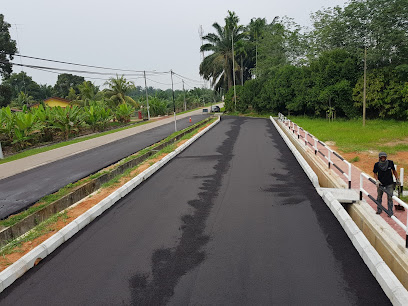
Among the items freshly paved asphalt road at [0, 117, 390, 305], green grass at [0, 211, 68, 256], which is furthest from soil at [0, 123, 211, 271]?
freshly paved asphalt road at [0, 117, 390, 305]

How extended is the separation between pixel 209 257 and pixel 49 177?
9914 mm

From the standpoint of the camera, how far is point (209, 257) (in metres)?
5.67

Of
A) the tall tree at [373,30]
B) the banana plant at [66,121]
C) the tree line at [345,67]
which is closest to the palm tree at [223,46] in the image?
the tree line at [345,67]

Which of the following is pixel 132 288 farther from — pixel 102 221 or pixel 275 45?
pixel 275 45

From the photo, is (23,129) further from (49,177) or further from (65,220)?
(65,220)

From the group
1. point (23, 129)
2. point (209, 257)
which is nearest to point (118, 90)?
point (23, 129)

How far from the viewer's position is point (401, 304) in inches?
155

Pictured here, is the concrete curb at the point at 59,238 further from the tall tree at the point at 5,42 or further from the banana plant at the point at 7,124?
the tall tree at the point at 5,42

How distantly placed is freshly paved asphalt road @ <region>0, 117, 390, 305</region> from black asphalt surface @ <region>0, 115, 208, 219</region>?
3.67 metres

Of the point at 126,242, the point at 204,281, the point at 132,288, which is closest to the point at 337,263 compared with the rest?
the point at 204,281

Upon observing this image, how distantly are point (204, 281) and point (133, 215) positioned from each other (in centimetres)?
349

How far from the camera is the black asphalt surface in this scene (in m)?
10.0

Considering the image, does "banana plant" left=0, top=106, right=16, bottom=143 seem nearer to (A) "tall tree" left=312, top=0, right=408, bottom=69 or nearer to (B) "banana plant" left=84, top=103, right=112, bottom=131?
(B) "banana plant" left=84, top=103, right=112, bottom=131

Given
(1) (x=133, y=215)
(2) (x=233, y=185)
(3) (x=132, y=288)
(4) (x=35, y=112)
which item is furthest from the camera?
(4) (x=35, y=112)
